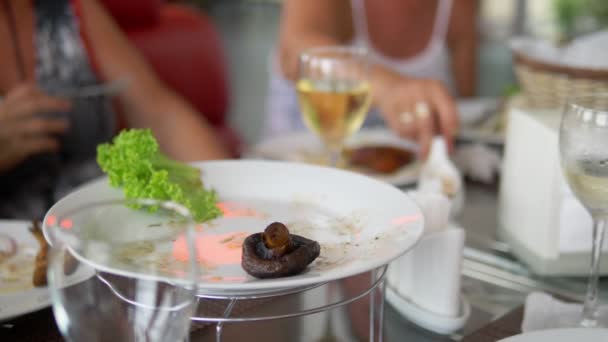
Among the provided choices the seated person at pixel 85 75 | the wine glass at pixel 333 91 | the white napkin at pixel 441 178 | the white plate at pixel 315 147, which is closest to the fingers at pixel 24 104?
the seated person at pixel 85 75

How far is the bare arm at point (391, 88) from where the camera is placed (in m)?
1.24

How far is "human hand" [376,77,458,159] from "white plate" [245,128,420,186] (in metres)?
0.04

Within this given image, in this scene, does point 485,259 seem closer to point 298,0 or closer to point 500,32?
point 298,0

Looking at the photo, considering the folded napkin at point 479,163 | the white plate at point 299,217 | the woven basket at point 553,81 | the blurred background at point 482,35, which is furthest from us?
the blurred background at point 482,35

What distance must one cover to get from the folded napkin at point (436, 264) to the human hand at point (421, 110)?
1.53ft

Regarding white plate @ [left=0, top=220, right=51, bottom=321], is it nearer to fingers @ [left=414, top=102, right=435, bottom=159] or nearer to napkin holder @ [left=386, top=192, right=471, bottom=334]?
napkin holder @ [left=386, top=192, right=471, bottom=334]

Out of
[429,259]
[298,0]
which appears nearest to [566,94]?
[429,259]

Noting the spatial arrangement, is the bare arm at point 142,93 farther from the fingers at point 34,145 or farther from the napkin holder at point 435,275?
the napkin holder at point 435,275

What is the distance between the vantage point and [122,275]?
46cm

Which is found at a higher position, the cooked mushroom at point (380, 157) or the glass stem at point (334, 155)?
the glass stem at point (334, 155)

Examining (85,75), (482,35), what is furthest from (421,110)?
(482,35)

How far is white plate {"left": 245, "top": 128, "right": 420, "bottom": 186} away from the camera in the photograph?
3.77 ft

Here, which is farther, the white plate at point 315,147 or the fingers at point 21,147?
the fingers at point 21,147

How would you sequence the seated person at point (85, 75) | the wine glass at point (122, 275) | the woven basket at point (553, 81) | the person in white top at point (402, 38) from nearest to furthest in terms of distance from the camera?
the wine glass at point (122, 275)
the woven basket at point (553, 81)
the seated person at point (85, 75)
the person in white top at point (402, 38)
